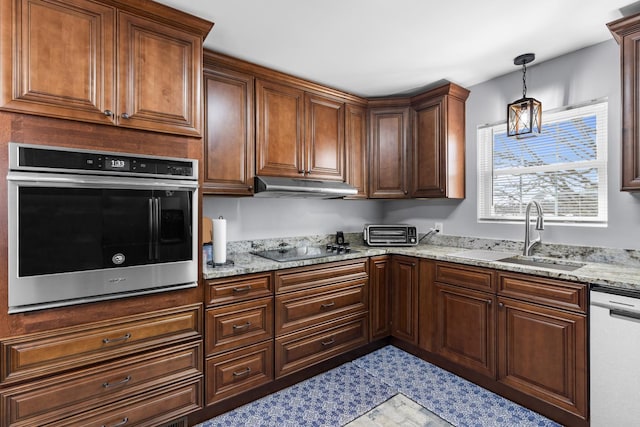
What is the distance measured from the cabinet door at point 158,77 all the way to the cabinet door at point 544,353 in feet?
7.78

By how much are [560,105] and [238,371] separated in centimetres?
306

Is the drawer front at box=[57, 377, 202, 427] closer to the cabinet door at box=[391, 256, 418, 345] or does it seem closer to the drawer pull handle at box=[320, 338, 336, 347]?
the drawer pull handle at box=[320, 338, 336, 347]

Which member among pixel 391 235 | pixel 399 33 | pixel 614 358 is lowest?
pixel 614 358

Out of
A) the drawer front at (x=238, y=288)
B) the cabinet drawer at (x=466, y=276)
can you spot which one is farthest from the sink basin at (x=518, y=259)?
the drawer front at (x=238, y=288)

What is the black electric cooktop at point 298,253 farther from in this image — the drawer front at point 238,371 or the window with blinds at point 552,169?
the window with blinds at point 552,169

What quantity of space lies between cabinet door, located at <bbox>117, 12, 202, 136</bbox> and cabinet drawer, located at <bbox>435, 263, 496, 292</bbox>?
2062 millimetres

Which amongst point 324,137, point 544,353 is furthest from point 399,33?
point 544,353

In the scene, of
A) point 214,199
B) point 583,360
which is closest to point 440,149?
point 583,360

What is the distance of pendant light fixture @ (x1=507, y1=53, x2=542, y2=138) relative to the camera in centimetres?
239

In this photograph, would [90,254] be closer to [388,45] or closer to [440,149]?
[388,45]

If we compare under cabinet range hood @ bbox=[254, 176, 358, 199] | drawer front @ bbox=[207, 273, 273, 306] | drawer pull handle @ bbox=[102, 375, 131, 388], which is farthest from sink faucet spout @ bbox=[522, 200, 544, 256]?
drawer pull handle @ bbox=[102, 375, 131, 388]

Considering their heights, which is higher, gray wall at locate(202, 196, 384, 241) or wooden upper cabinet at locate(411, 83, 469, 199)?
wooden upper cabinet at locate(411, 83, 469, 199)

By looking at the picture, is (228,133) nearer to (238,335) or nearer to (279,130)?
(279,130)

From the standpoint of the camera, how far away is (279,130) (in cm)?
268
